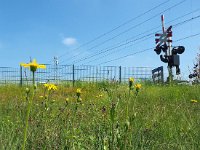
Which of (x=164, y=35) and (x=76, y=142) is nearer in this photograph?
(x=76, y=142)

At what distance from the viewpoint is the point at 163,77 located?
21875 millimetres

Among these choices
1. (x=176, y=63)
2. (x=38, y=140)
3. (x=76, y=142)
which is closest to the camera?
(x=76, y=142)

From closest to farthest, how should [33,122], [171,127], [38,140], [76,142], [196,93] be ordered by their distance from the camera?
[76,142]
[38,140]
[33,122]
[171,127]
[196,93]

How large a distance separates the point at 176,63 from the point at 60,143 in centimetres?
1877

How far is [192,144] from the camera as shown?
8.38 feet

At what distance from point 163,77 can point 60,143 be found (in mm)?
19730

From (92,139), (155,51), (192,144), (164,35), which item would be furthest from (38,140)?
(164,35)

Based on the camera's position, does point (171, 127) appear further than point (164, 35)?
No

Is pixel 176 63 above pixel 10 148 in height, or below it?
above

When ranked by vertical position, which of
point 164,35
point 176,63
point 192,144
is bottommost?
point 192,144

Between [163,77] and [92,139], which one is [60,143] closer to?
[92,139]

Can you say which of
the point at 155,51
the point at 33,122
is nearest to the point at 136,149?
the point at 33,122

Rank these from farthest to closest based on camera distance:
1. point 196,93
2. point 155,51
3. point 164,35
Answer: point 164,35 < point 155,51 < point 196,93

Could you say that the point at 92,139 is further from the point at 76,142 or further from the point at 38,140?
the point at 38,140
